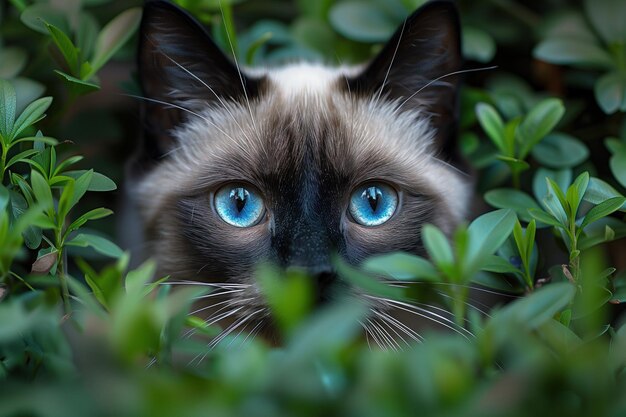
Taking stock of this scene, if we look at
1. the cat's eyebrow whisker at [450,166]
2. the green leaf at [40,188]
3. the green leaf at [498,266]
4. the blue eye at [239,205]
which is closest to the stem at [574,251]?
the green leaf at [498,266]

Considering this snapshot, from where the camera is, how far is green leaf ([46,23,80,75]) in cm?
159

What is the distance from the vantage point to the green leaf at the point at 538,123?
174cm

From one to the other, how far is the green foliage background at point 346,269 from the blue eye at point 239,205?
27 cm

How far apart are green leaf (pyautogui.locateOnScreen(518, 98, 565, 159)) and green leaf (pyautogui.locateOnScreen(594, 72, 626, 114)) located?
175mm

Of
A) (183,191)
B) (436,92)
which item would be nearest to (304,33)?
(436,92)

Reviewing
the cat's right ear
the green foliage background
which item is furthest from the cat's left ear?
the cat's right ear

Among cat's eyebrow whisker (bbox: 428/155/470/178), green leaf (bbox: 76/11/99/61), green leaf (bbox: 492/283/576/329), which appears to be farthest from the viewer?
cat's eyebrow whisker (bbox: 428/155/470/178)

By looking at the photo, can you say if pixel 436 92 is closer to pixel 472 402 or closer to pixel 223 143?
pixel 223 143

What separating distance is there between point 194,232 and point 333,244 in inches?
16.5

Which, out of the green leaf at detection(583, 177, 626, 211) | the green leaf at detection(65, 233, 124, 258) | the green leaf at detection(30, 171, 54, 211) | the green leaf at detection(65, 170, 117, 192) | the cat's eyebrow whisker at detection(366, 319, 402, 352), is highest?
the green leaf at detection(30, 171, 54, 211)

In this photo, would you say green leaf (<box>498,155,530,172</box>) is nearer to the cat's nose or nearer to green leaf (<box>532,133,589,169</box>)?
green leaf (<box>532,133,589,169</box>)

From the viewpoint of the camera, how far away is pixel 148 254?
1950mm

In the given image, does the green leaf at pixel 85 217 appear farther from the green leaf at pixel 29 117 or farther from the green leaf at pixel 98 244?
the green leaf at pixel 29 117

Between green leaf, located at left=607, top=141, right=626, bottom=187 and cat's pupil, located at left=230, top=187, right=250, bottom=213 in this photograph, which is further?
cat's pupil, located at left=230, top=187, right=250, bottom=213
